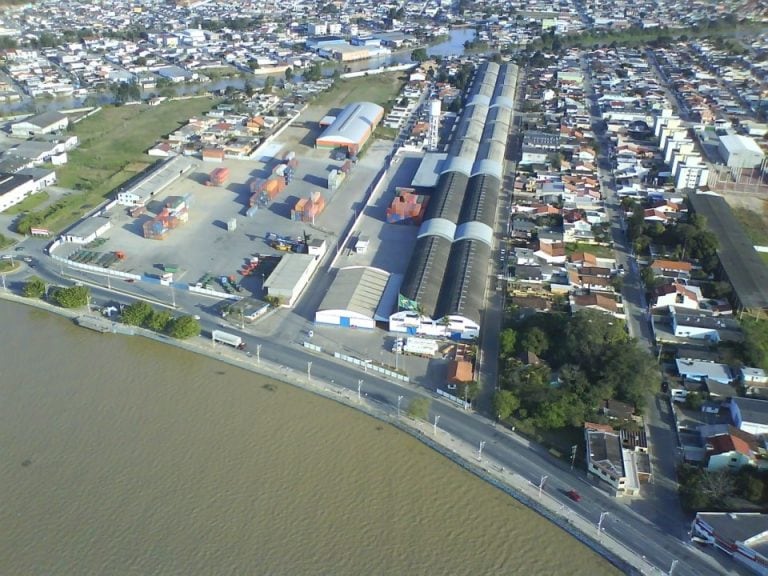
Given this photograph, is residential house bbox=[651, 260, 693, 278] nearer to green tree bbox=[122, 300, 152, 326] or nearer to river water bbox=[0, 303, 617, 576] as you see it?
river water bbox=[0, 303, 617, 576]

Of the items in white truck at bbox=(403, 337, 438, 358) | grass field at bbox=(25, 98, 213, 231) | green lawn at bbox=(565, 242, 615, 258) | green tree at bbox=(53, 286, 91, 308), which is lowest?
grass field at bbox=(25, 98, 213, 231)

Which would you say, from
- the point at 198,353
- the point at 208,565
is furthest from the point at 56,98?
the point at 208,565

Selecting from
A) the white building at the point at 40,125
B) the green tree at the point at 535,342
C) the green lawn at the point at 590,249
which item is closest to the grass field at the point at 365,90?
the white building at the point at 40,125

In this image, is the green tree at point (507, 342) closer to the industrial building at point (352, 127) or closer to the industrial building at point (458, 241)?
the industrial building at point (458, 241)

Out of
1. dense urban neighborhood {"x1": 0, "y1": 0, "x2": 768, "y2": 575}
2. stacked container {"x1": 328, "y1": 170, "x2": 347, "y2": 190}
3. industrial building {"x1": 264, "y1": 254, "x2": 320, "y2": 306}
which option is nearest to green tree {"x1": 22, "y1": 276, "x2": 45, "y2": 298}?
dense urban neighborhood {"x1": 0, "y1": 0, "x2": 768, "y2": 575}

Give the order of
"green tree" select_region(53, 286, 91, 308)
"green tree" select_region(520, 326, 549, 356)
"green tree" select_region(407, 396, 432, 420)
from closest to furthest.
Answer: "green tree" select_region(407, 396, 432, 420)
"green tree" select_region(520, 326, 549, 356)
"green tree" select_region(53, 286, 91, 308)

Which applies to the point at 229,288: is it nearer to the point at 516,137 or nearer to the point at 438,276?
the point at 438,276

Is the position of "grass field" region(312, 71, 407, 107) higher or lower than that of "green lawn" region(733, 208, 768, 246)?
lower

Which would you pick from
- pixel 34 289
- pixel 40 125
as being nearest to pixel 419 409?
pixel 34 289
